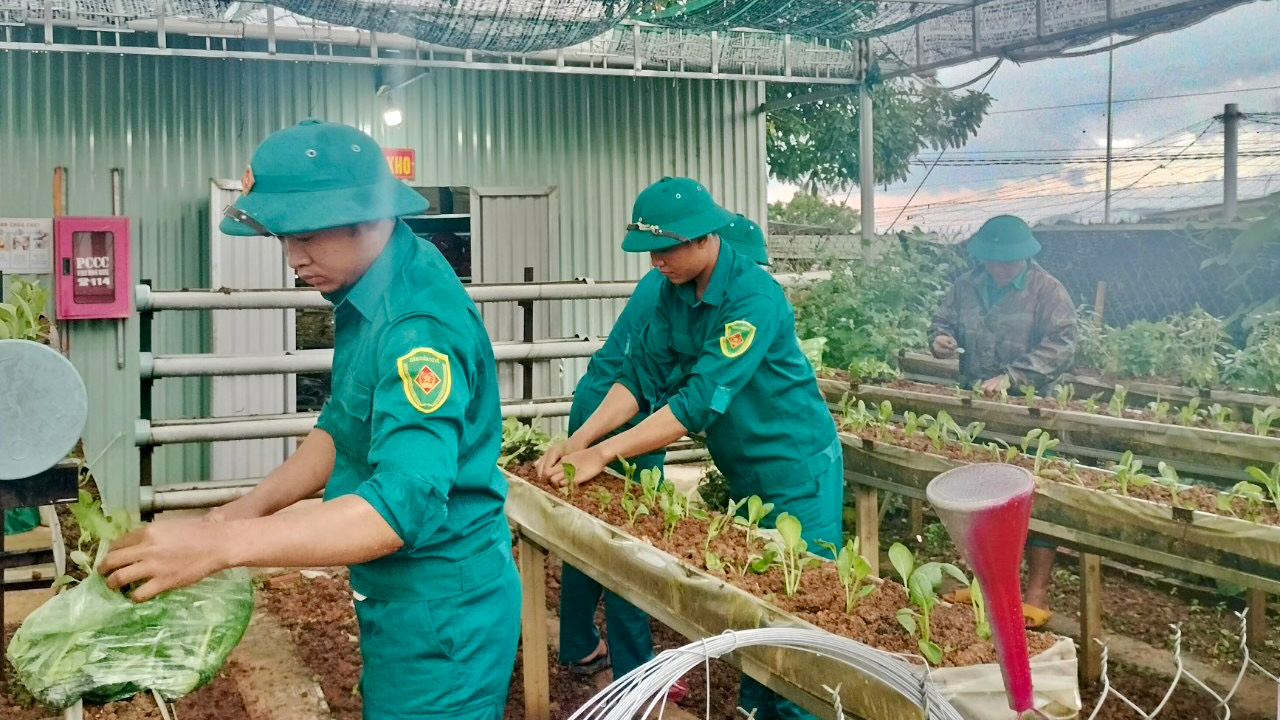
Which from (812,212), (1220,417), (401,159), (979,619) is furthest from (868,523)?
(812,212)

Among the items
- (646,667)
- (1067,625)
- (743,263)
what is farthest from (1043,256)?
(646,667)

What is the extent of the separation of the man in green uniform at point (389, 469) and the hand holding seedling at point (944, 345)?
157 inches

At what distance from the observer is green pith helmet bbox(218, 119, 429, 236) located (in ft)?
5.69

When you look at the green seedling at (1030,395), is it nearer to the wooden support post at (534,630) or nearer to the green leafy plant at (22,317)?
the wooden support post at (534,630)

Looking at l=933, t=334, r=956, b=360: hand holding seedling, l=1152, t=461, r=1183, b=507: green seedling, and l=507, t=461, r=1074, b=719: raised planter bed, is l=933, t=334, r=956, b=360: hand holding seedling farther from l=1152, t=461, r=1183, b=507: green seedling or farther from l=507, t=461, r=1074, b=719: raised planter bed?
l=507, t=461, r=1074, b=719: raised planter bed

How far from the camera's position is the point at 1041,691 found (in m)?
1.88

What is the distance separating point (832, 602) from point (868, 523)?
7.80 feet

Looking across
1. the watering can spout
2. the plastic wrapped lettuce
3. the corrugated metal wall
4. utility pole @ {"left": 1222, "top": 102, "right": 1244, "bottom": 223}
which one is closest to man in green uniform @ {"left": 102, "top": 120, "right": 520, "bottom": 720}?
the plastic wrapped lettuce

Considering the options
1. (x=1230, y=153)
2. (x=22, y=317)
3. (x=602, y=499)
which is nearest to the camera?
(x=602, y=499)

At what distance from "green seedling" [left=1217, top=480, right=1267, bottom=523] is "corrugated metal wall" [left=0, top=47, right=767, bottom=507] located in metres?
4.97

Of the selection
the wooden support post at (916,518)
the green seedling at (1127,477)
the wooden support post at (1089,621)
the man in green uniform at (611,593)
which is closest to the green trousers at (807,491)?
the man in green uniform at (611,593)

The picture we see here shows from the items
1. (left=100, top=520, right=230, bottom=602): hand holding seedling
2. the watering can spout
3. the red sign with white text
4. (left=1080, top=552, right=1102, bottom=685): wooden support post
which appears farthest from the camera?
the red sign with white text

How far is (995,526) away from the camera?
101cm

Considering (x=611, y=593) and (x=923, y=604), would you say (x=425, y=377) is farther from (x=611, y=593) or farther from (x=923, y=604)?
(x=611, y=593)
